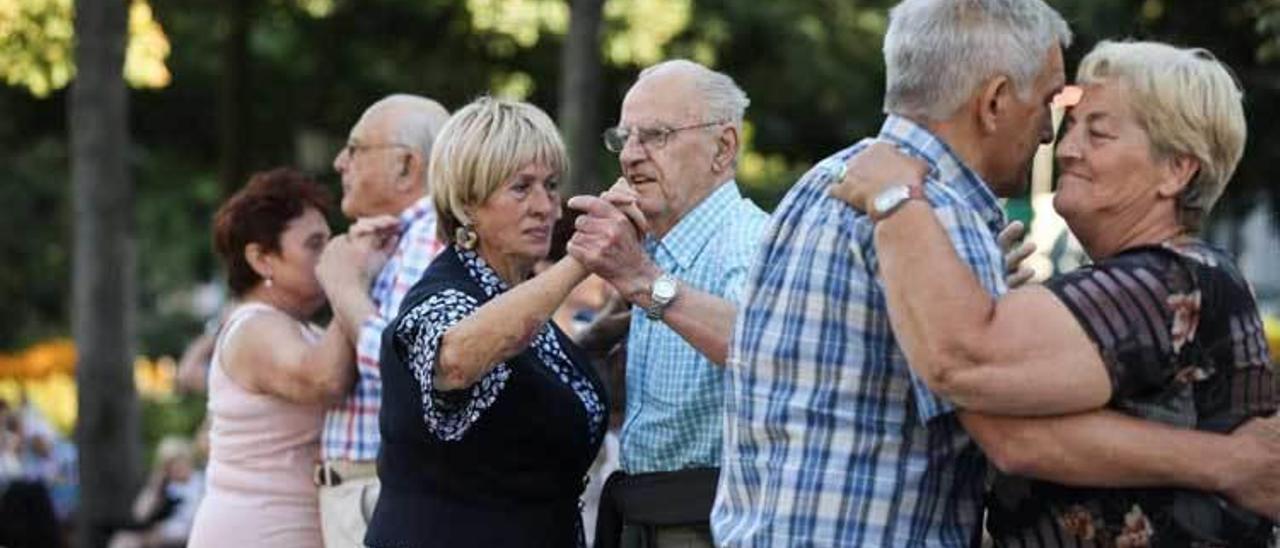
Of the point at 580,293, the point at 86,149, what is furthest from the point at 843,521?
the point at 86,149

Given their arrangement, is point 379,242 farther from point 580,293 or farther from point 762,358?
point 762,358

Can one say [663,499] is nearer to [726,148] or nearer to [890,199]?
[726,148]

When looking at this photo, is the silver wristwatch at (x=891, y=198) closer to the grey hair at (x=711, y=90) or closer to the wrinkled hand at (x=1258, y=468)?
the wrinkled hand at (x=1258, y=468)

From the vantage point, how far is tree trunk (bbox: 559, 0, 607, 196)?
14164 mm

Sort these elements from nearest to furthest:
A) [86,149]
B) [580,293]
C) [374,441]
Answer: [374,441]
[580,293]
[86,149]

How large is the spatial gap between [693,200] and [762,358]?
51.9 inches

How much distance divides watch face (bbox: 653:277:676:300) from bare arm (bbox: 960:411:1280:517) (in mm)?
970

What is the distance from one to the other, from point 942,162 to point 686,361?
1238 millimetres

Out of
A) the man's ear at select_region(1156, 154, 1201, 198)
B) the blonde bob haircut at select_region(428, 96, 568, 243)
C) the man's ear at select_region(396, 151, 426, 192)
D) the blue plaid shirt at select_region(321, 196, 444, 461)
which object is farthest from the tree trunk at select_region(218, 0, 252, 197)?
the man's ear at select_region(1156, 154, 1201, 198)

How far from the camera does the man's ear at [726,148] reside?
5664 millimetres

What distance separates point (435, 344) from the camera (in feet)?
17.0

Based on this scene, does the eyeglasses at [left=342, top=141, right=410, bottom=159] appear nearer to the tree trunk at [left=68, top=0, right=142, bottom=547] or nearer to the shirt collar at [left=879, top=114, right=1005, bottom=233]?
the shirt collar at [left=879, top=114, right=1005, bottom=233]

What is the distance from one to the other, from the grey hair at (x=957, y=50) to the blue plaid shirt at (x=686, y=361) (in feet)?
3.43

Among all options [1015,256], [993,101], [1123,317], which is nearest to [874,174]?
[993,101]
